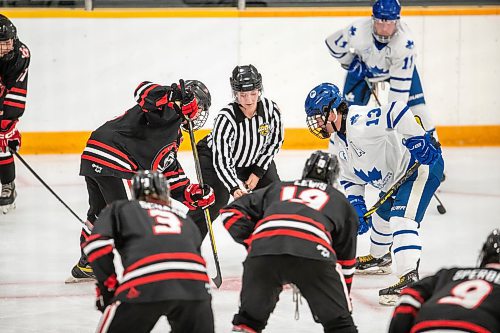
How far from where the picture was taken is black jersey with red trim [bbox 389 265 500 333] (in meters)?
2.91

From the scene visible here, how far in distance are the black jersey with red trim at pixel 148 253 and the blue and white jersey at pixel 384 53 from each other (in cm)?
369

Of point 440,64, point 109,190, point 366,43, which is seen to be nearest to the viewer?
point 109,190

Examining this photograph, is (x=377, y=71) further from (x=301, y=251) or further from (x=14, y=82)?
(x=301, y=251)

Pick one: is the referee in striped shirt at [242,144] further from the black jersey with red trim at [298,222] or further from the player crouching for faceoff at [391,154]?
the black jersey with red trim at [298,222]

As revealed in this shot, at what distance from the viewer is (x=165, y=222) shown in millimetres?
3316

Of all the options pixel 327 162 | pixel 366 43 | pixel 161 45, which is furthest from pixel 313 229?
pixel 161 45

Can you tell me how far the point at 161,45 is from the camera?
8.35 metres

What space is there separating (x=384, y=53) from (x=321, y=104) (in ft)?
7.35

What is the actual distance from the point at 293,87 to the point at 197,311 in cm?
544

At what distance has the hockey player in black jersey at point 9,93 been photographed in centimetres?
616

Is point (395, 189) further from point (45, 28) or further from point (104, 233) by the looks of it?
point (45, 28)

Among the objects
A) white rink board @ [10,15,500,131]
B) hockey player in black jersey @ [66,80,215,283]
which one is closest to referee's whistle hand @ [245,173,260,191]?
hockey player in black jersey @ [66,80,215,283]

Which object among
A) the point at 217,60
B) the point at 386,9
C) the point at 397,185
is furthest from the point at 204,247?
the point at 217,60

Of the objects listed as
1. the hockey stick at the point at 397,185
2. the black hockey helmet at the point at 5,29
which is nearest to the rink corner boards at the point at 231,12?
the black hockey helmet at the point at 5,29
